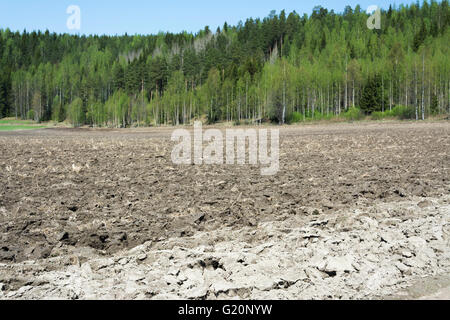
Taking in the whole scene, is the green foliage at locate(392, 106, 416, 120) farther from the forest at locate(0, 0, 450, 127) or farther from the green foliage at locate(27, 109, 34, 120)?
the green foliage at locate(27, 109, 34, 120)

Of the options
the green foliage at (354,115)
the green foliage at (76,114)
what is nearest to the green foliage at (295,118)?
the green foliage at (354,115)

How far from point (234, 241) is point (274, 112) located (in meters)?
64.0

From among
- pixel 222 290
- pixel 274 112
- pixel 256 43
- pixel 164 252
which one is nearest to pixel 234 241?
pixel 164 252

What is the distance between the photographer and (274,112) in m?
68.9

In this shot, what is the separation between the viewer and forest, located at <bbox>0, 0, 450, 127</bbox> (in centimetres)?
6838

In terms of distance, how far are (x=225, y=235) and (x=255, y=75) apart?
77914 millimetres

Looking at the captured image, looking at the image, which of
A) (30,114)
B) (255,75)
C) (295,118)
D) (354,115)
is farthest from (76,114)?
(354,115)

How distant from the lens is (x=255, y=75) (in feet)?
268

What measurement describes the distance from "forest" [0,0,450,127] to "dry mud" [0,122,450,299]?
5123 cm

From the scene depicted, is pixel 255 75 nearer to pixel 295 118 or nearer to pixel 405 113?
pixel 295 118

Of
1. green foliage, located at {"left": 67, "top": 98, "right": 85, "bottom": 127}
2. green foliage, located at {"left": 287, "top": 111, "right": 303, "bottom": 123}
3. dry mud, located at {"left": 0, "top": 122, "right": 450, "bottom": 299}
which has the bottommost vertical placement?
dry mud, located at {"left": 0, "top": 122, "right": 450, "bottom": 299}

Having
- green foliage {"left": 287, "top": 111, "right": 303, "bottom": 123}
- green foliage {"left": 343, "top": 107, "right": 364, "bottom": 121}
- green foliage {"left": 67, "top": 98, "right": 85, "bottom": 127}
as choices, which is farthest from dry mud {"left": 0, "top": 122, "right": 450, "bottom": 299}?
green foliage {"left": 67, "top": 98, "right": 85, "bottom": 127}
